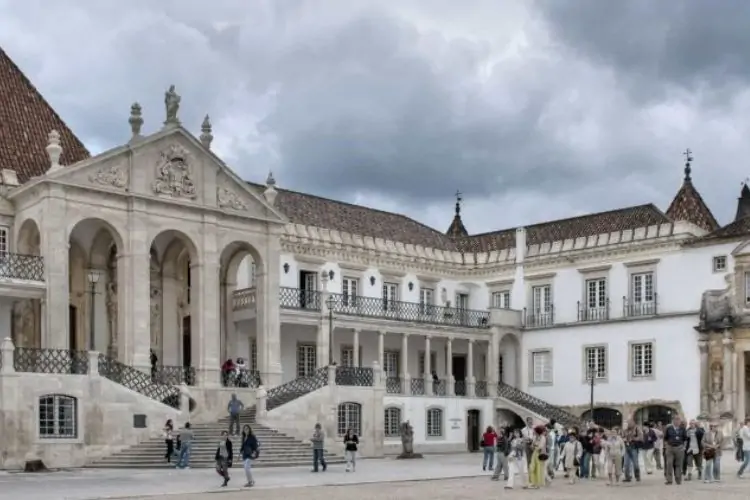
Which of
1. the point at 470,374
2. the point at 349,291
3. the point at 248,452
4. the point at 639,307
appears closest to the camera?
the point at 248,452

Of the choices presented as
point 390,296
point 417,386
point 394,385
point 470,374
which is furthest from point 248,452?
point 390,296

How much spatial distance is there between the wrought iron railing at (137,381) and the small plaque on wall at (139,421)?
33.7 inches

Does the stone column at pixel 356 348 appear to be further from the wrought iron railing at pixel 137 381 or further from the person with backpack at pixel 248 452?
the person with backpack at pixel 248 452

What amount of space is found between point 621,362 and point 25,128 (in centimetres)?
2228

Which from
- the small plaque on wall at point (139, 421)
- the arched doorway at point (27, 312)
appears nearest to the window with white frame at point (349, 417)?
the small plaque on wall at point (139, 421)

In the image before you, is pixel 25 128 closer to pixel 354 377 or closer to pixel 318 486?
pixel 354 377

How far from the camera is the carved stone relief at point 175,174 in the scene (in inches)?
1259

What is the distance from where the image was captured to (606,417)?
42500mm

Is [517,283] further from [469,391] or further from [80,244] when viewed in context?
[80,244]

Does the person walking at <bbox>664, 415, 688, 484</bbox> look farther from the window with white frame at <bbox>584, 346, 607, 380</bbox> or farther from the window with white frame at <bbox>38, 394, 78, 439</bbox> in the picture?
the window with white frame at <bbox>584, 346, 607, 380</bbox>

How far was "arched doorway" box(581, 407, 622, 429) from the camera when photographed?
42094 mm

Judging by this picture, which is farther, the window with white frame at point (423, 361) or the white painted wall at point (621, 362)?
the window with white frame at point (423, 361)

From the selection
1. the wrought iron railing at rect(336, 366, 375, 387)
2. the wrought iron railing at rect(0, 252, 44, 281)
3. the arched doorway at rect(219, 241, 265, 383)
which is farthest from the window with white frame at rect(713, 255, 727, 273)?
the wrought iron railing at rect(0, 252, 44, 281)

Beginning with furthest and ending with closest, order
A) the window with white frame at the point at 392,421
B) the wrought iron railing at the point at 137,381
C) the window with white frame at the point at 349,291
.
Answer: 1. the window with white frame at the point at 349,291
2. the window with white frame at the point at 392,421
3. the wrought iron railing at the point at 137,381
